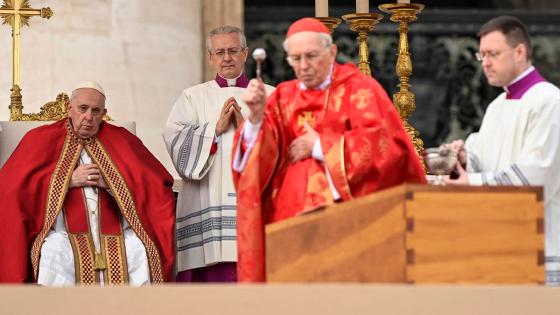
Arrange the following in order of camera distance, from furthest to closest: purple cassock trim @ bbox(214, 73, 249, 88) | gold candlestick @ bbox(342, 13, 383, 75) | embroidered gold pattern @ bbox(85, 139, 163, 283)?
purple cassock trim @ bbox(214, 73, 249, 88), gold candlestick @ bbox(342, 13, 383, 75), embroidered gold pattern @ bbox(85, 139, 163, 283)

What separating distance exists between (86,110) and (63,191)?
424 mm

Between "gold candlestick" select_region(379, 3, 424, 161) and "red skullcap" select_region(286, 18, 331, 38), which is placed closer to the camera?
"red skullcap" select_region(286, 18, 331, 38)

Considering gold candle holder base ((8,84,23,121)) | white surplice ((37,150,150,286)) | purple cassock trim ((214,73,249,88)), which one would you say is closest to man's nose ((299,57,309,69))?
white surplice ((37,150,150,286))

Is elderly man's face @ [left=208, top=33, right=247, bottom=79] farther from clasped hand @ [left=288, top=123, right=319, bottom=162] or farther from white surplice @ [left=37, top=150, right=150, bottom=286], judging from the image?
clasped hand @ [left=288, top=123, right=319, bottom=162]

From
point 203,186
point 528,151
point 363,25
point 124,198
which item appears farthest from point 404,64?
point 528,151

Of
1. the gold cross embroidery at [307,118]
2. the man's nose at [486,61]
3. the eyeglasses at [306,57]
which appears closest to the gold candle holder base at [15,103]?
the gold cross embroidery at [307,118]

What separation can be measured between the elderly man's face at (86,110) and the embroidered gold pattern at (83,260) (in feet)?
1.79

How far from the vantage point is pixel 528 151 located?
23.8ft

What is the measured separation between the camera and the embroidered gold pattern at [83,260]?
886 centimetres

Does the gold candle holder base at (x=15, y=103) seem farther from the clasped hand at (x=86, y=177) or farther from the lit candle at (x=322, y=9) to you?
the lit candle at (x=322, y=9)

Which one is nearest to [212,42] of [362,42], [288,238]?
[362,42]

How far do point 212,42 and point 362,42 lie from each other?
2.49 ft

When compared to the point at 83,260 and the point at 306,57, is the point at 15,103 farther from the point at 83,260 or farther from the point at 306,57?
the point at 306,57

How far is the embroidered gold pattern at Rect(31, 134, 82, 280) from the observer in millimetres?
8805
